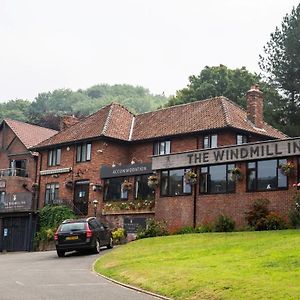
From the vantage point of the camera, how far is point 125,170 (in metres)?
38.2

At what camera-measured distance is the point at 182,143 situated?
39.6m

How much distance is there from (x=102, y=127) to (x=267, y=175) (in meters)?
17.2

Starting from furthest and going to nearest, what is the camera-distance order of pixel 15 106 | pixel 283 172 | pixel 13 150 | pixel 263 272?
pixel 15 106
pixel 13 150
pixel 283 172
pixel 263 272

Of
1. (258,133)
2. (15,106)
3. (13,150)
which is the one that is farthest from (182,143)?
(15,106)

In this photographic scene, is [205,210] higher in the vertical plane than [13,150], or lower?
lower

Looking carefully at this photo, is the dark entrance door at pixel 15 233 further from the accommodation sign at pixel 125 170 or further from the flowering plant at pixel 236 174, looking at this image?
the flowering plant at pixel 236 174

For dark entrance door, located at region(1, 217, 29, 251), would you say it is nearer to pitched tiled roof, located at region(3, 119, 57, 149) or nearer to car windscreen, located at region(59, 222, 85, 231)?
pitched tiled roof, located at region(3, 119, 57, 149)

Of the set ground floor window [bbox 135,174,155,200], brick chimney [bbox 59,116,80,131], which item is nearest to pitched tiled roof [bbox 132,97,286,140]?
ground floor window [bbox 135,174,155,200]

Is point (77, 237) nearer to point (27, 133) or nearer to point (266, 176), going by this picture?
point (266, 176)

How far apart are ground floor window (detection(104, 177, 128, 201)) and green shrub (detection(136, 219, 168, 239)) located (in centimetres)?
651

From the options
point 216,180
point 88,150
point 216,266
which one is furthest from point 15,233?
point 216,266

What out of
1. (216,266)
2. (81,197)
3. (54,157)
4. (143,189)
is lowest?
(216,266)

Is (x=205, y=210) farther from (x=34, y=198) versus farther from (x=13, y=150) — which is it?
(x=13, y=150)

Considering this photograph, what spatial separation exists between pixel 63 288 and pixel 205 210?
628 inches
